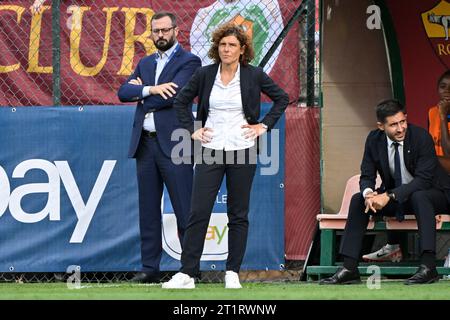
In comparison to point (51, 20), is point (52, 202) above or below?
below

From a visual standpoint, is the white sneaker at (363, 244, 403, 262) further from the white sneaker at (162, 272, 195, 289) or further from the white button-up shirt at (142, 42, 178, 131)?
the white sneaker at (162, 272, 195, 289)

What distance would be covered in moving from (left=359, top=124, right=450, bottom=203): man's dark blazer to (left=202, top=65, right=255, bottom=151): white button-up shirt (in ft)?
4.06

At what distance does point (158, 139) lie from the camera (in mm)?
9297

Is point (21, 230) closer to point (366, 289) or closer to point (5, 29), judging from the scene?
point (5, 29)

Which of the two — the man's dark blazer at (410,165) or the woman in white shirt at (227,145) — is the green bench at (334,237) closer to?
the man's dark blazer at (410,165)

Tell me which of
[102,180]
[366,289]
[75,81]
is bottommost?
[366,289]

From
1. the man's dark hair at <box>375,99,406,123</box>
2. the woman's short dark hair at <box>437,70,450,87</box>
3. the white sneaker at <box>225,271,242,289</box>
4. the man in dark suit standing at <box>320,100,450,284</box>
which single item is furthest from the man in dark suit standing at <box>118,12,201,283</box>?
the woman's short dark hair at <box>437,70,450,87</box>

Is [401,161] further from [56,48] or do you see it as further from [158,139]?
[56,48]

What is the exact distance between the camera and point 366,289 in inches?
323

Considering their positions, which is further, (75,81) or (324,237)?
(75,81)

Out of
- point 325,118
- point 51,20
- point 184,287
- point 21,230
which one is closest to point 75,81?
point 51,20
